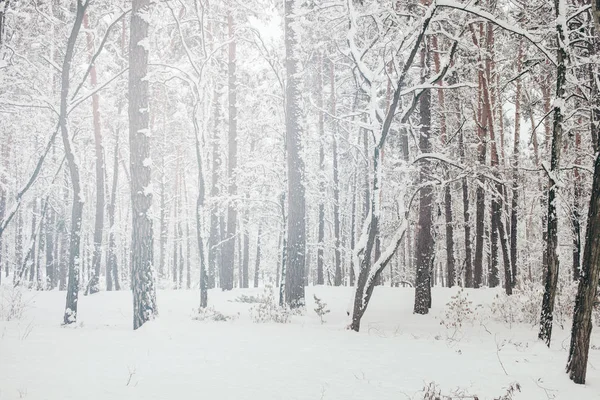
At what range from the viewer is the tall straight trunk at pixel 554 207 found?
6168 millimetres

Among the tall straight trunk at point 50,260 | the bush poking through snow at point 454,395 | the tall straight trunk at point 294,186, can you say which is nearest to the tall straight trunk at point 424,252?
the tall straight trunk at point 294,186

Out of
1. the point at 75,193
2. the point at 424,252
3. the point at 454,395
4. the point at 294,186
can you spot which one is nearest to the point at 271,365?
the point at 454,395

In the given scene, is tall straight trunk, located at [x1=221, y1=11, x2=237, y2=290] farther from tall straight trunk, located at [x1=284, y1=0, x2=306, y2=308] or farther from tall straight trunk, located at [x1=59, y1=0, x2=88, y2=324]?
tall straight trunk, located at [x1=59, y1=0, x2=88, y2=324]

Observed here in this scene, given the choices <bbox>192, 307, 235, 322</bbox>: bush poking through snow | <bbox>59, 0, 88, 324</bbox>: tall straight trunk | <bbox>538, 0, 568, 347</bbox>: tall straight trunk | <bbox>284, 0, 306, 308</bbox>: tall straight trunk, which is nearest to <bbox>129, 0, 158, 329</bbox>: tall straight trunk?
<bbox>192, 307, 235, 322</bbox>: bush poking through snow

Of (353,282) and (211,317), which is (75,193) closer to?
(211,317)

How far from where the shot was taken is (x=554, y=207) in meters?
6.41

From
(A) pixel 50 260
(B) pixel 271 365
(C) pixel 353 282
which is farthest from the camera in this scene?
(A) pixel 50 260

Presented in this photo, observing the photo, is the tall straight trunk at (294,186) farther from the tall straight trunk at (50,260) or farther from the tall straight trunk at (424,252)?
the tall straight trunk at (50,260)

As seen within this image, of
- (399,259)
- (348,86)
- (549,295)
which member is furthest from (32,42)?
(399,259)

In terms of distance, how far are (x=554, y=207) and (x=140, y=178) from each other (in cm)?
759

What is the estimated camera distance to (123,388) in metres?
3.31

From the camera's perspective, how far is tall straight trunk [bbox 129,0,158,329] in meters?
7.40

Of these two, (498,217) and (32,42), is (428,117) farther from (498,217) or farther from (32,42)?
(32,42)

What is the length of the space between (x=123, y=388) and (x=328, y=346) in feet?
9.22
